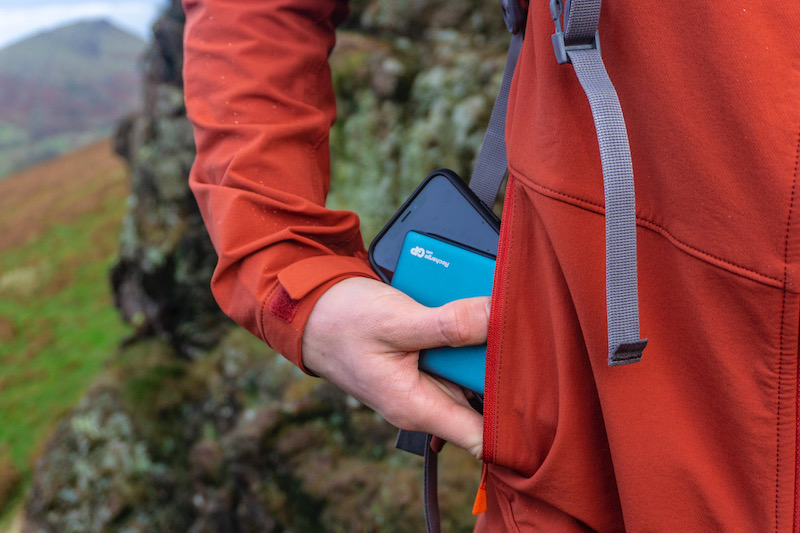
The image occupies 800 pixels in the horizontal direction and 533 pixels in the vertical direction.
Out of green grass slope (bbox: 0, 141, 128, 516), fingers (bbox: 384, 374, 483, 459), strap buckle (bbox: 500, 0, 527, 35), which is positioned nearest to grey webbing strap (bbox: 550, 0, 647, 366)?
strap buckle (bbox: 500, 0, 527, 35)

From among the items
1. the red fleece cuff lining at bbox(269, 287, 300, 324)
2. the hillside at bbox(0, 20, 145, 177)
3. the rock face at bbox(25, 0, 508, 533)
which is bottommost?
the hillside at bbox(0, 20, 145, 177)

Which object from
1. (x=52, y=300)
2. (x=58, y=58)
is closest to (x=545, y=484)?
(x=52, y=300)

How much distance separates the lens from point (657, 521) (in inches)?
33.8

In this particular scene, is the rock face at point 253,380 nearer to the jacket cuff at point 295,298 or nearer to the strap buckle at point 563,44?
the jacket cuff at point 295,298

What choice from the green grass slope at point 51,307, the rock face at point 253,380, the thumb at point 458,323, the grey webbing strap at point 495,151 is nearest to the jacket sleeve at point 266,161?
the thumb at point 458,323

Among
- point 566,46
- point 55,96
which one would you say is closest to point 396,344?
point 566,46

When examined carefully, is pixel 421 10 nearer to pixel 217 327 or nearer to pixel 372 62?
pixel 372 62

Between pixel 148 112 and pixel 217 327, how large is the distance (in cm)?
252

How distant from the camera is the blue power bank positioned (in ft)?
3.60

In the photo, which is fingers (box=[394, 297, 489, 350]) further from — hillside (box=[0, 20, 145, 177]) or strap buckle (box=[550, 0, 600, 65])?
hillside (box=[0, 20, 145, 177])

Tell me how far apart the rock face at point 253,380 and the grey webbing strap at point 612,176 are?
102 inches

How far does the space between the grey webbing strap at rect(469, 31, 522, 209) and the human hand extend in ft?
1.02

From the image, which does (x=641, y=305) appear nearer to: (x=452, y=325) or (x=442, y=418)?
(x=452, y=325)

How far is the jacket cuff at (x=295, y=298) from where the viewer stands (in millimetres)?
1122
